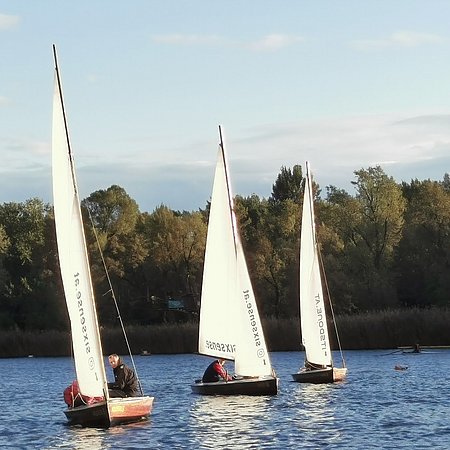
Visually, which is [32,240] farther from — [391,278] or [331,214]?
[391,278]

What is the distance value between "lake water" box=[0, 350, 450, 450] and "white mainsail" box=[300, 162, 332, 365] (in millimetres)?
1669

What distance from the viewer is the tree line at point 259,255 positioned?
98000 mm

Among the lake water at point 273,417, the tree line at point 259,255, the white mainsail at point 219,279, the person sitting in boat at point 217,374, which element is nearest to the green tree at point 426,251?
the tree line at point 259,255

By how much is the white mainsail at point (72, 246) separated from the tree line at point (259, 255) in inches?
2530

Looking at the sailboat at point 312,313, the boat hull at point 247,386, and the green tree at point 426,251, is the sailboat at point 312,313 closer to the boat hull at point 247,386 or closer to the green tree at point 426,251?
the boat hull at point 247,386

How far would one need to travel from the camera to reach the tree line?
322 feet

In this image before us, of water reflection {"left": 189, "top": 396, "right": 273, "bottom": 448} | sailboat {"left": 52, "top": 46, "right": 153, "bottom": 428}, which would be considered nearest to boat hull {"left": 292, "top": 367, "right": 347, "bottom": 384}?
water reflection {"left": 189, "top": 396, "right": 273, "bottom": 448}

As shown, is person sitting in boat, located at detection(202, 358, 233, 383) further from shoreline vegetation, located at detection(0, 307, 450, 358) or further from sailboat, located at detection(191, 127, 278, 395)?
shoreline vegetation, located at detection(0, 307, 450, 358)

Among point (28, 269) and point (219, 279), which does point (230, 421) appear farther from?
point (28, 269)

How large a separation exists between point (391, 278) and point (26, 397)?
167 ft

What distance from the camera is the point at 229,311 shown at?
43.5 m

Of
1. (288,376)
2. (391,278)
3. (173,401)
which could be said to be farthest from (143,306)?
(173,401)

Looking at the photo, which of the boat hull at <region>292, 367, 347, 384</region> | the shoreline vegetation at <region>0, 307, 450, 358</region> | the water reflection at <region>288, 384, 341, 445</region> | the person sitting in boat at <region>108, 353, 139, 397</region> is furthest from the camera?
the shoreline vegetation at <region>0, 307, 450, 358</region>

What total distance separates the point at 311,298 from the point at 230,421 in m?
17.0
